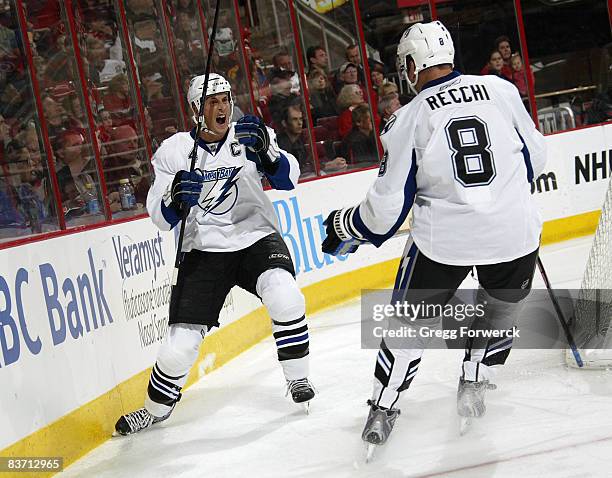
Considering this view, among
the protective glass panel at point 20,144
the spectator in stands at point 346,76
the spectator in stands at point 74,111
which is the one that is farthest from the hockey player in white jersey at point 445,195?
the spectator in stands at point 346,76

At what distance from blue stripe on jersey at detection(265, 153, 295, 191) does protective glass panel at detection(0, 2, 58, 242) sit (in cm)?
95

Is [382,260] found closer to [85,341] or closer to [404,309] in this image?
[85,341]

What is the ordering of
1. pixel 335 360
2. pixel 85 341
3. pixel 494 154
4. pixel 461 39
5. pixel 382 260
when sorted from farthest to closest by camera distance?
pixel 461 39
pixel 382 260
pixel 335 360
pixel 85 341
pixel 494 154

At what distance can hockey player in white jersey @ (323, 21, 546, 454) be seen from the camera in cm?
307

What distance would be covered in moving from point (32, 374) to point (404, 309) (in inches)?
51.1

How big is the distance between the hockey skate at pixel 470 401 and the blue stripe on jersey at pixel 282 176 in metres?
0.99

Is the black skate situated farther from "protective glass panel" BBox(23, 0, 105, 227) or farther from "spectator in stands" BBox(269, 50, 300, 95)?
"spectator in stands" BBox(269, 50, 300, 95)

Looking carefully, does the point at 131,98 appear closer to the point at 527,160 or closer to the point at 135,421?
the point at 135,421

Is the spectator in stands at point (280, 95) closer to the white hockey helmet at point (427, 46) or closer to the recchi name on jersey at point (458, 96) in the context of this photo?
the white hockey helmet at point (427, 46)

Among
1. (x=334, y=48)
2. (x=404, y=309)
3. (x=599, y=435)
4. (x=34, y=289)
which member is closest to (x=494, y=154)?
(x=404, y=309)

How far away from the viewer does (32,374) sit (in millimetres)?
3586

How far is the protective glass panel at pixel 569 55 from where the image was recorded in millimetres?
8328

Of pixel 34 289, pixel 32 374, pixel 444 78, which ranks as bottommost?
pixel 32 374

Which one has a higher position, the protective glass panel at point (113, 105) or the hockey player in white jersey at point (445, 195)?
the protective glass panel at point (113, 105)
